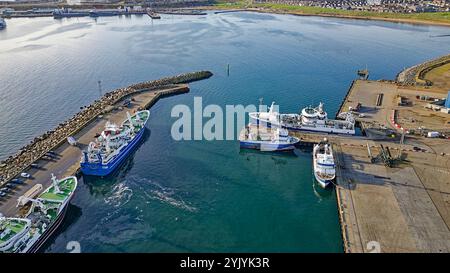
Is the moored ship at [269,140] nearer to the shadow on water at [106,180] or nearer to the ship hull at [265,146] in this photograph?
the ship hull at [265,146]

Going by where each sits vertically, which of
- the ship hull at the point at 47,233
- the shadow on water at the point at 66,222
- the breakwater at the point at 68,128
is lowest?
the shadow on water at the point at 66,222

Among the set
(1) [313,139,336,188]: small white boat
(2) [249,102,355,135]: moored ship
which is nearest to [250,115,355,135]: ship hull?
(2) [249,102,355,135]: moored ship

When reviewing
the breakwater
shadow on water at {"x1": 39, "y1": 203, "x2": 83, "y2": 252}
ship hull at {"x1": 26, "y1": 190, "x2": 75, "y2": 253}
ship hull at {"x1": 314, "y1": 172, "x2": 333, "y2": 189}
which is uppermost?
the breakwater

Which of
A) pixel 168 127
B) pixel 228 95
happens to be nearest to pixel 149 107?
pixel 168 127

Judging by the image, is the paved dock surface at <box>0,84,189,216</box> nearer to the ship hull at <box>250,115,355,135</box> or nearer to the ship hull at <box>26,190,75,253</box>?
the ship hull at <box>26,190,75,253</box>

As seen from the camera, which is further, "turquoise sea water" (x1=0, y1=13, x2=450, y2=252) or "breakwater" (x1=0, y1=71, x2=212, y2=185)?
"breakwater" (x1=0, y1=71, x2=212, y2=185)

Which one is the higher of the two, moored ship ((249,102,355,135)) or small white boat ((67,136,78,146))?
moored ship ((249,102,355,135))

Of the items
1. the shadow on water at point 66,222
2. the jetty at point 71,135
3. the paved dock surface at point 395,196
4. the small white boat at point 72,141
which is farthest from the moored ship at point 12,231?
the paved dock surface at point 395,196
